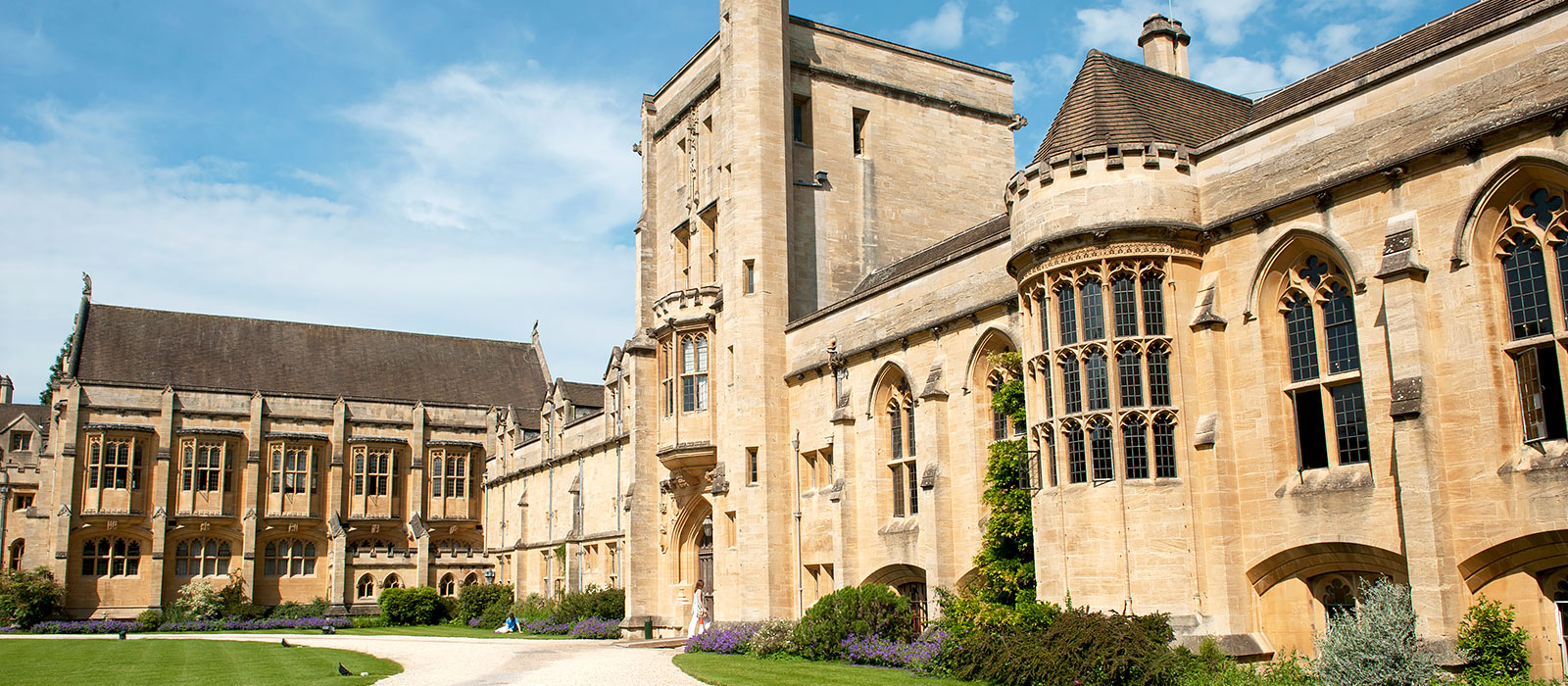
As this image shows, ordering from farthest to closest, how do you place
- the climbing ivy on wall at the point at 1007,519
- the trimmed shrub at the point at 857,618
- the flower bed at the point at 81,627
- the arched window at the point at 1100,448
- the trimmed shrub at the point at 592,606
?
the flower bed at the point at 81,627 < the trimmed shrub at the point at 592,606 < the trimmed shrub at the point at 857,618 < the climbing ivy on wall at the point at 1007,519 < the arched window at the point at 1100,448

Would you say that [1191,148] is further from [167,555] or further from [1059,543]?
[167,555]

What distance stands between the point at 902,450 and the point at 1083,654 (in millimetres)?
10284

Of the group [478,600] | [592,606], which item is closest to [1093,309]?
[592,606]

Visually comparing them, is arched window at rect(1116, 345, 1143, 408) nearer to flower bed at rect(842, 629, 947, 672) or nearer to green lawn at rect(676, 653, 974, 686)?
green lawn at rect(676, 653, 974, 686)

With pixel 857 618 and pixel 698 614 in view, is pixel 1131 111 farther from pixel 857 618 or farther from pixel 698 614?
pixel 698 614

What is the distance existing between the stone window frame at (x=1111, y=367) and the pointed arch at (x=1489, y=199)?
429 cm

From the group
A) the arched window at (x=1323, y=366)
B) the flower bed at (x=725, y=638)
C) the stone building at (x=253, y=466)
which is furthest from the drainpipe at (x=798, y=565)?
the stone building at (x=253, y=466)

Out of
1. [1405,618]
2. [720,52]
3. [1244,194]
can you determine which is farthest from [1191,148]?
[720,52]

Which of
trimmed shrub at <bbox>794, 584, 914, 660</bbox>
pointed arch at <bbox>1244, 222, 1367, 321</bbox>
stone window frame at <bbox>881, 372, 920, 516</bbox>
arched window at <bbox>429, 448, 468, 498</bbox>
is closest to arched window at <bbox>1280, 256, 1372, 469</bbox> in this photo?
pointed arch at <bbox>1244, 222, 1367, 321</bbox>

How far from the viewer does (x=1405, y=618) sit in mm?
13844

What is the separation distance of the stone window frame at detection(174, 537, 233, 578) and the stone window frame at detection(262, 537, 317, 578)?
1611 mm

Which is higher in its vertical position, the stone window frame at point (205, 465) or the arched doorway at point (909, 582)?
the stone window frame at point (205, 465)

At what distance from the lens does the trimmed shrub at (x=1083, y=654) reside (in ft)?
50.9

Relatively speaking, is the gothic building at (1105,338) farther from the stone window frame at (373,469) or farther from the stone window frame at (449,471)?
the stone window frame at (373,469)
